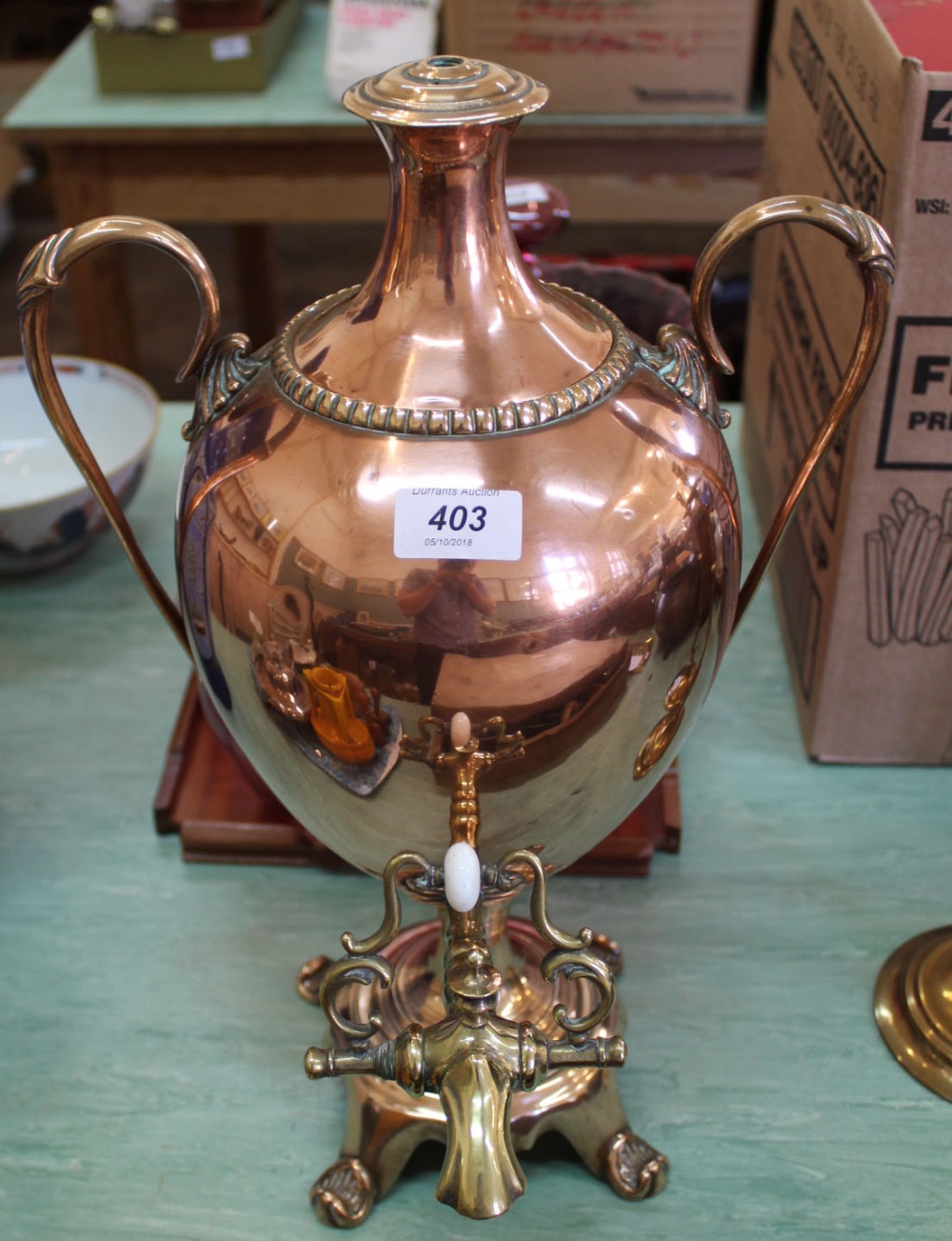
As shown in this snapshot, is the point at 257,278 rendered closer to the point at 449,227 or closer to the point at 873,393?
the point at 873,393

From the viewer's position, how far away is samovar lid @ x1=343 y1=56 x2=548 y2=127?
1.63 ft

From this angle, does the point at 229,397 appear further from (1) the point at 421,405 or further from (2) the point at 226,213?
(2) the point at 226,213

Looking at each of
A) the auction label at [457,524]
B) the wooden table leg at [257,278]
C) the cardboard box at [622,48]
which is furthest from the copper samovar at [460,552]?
the wooden table leg at [257,278]

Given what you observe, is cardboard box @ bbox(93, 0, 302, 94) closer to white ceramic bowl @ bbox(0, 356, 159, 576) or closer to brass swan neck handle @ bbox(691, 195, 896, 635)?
white ceramic bowl @ bbox(0, 356, 159, 576)

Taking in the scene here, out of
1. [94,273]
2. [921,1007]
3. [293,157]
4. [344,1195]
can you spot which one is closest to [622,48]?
[293,157]

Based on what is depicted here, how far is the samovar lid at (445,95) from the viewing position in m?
0.50

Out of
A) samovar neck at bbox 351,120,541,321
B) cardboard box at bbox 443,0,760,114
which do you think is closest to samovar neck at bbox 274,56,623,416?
samovar neck at bbox 351,120,541,321

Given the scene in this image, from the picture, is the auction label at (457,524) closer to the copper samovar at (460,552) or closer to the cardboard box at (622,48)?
the copper samovar at (460,552)

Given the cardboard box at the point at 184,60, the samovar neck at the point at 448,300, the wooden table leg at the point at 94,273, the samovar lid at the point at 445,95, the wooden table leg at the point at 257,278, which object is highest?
the samovar lid at the point at 445,95

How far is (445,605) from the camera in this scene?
486mm

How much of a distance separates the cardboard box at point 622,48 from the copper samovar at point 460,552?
3.70 ft

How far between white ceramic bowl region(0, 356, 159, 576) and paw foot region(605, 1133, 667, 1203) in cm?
61

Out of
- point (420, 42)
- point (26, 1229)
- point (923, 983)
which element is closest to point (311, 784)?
point (26, 1229)

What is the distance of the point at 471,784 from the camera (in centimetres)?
53
